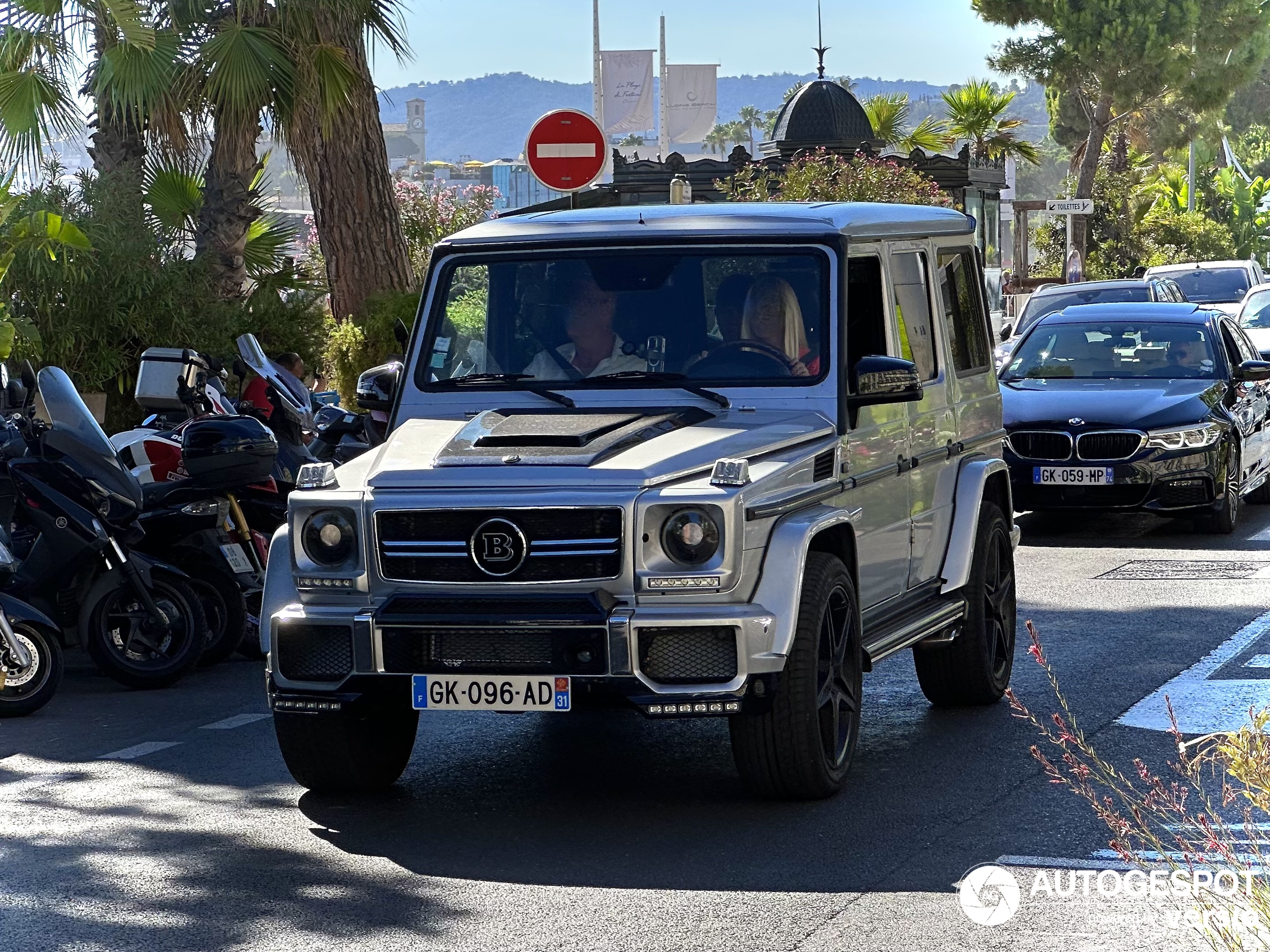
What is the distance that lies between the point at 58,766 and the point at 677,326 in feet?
9.75

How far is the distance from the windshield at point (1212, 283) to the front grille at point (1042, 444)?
1763 cm

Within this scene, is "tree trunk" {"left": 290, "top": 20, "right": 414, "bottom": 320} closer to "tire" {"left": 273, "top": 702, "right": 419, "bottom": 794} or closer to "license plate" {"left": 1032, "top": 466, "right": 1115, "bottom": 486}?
"license plate" {"left": 1032, "top": 466, "right": 1115, "bottom": 486}

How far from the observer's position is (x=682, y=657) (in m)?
6.41

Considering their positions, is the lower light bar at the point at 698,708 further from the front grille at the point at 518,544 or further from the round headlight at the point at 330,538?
the round headlight at the point at 330,538

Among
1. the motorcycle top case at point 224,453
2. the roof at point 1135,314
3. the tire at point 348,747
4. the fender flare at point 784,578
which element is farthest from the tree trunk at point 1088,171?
the fender flare at point 784,578

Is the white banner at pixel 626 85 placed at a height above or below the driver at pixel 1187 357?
above

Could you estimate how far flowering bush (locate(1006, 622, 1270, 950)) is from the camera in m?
4.16

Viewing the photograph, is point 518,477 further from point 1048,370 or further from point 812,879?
point 1048,370

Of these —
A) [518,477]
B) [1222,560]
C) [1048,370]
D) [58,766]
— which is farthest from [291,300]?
[518,477]

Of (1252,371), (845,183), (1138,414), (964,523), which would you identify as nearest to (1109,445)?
(1138,414)

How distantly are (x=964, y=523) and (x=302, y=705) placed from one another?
3045mm

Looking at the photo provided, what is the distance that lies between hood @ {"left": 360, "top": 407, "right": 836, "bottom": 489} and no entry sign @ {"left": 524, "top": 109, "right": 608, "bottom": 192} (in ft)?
25.6

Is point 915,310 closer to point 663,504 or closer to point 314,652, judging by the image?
point 663,504

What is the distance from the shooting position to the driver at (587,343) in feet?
25.3
